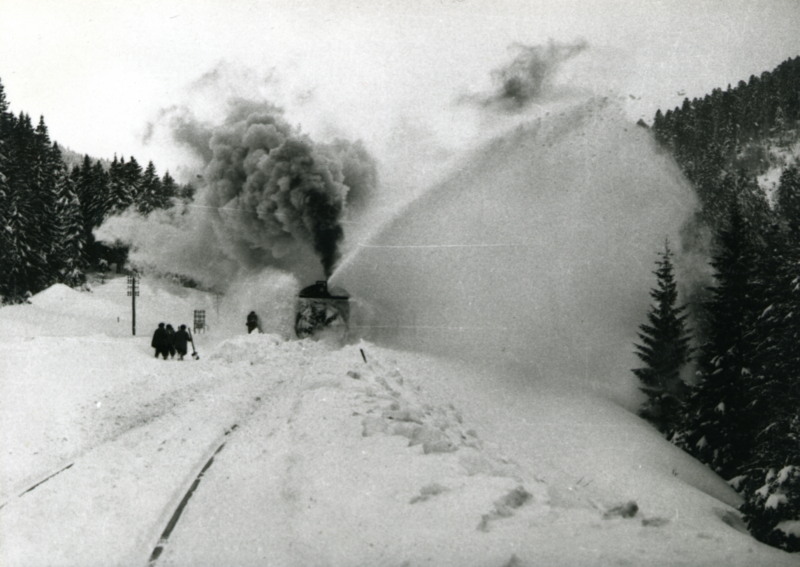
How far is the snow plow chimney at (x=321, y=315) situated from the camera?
26.1 metres

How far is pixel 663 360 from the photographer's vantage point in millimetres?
32531

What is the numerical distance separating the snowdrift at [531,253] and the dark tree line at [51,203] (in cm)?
2558

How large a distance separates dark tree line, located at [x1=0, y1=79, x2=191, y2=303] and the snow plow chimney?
2240cm

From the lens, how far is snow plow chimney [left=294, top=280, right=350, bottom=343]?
85.7ft

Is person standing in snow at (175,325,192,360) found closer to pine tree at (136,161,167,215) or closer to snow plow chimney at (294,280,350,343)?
snow plow chimney at (294,280,350,343)

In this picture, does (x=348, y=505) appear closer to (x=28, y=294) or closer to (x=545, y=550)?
(x=545, y=550)

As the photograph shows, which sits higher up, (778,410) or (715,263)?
(715,263)

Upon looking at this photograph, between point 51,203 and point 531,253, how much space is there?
46985mm

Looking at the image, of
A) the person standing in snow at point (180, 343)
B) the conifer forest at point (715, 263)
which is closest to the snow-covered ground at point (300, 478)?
the person standing in snow at point (180, 343)

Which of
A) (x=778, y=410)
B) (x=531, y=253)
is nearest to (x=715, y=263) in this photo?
(x=531, y=253)

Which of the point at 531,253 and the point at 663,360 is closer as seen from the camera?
the point at 531,253

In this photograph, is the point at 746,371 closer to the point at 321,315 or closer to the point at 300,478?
the point at 321,315

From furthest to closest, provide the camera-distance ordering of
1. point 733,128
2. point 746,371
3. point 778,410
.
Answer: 1. point 733,128
2. point 746,371
3. point 778,410

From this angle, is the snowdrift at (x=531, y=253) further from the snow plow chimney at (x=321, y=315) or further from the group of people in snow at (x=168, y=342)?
the group of people in snow at (x=168, y=342)
